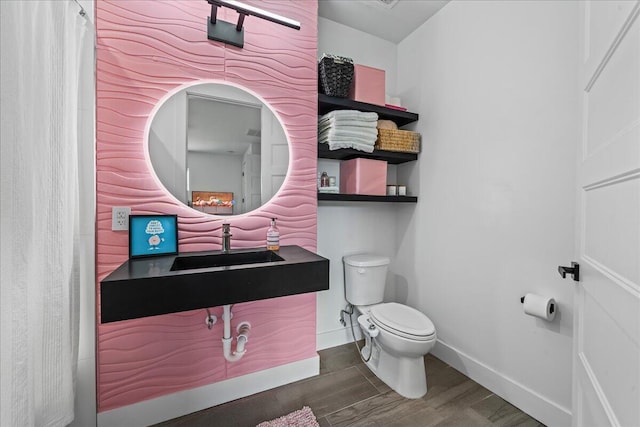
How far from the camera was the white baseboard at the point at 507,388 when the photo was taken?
4.23 feet

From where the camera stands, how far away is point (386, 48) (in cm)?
228

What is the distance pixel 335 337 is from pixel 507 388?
3.72ft

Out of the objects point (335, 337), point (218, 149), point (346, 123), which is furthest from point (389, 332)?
point (218, 149)

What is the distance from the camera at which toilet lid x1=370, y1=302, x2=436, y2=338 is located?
58.6 inches

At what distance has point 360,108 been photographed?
1.86 m

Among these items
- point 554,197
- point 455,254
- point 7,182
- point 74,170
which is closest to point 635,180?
point 554,197

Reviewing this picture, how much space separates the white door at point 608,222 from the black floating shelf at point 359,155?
1.10 m

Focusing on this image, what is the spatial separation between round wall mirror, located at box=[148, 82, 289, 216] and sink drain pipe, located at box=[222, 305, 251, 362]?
577 millimetres

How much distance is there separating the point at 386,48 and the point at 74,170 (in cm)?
239

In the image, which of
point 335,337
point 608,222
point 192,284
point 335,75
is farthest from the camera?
point 335,337

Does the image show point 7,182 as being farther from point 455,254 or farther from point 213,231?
point 455,254

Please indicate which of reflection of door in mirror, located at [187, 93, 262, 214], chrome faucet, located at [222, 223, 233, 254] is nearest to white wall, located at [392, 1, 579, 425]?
reflection of door in mirror, located at [187, 93, 262, 214]

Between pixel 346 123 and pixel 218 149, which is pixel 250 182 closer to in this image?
pixel 218 149

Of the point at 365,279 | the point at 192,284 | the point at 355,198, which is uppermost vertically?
the point at 355,198
